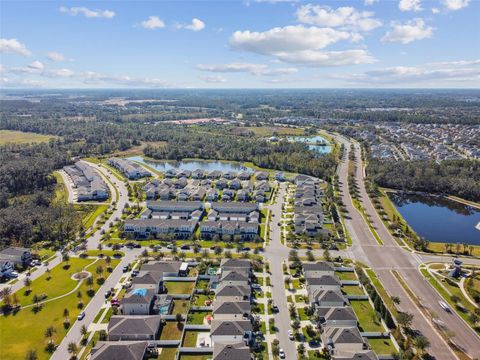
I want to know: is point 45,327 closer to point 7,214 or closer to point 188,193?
point 7,214

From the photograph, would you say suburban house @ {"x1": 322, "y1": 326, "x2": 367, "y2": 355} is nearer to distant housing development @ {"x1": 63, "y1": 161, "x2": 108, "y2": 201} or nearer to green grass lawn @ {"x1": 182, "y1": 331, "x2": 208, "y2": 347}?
green grass lawn @ {"x1": 182, "y1": 331, "x2": 208, "y2": 347}

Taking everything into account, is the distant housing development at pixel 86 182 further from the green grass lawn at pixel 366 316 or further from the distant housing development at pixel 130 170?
the green grass lawn at pixel 366 316

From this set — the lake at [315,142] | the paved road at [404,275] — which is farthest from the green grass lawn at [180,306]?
the lake at [315,142]

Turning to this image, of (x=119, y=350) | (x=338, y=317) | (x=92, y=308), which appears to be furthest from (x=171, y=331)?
(x=338, y=317)

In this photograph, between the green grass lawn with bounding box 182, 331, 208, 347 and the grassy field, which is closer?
the green grass lawn with bounding box 182, 331, 208, 347

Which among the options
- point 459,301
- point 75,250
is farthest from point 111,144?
point 459,301

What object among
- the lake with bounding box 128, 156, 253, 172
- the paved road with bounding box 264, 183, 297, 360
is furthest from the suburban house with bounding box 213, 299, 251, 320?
the lake with bounding box 128, 156, 253, 172
